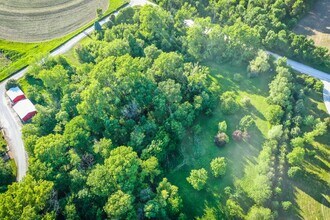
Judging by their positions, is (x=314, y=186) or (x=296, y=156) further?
(x=314, y=186)

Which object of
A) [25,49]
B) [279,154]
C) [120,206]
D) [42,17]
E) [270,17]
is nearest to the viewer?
[120,206]

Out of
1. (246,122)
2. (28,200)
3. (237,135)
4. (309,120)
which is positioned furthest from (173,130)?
(309,120)

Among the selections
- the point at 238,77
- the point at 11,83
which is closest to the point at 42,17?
the point at 11,83

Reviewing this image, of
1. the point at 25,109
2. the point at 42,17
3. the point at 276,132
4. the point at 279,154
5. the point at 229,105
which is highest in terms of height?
the point at 42,17

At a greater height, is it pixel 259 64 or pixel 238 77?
pixel 259 64

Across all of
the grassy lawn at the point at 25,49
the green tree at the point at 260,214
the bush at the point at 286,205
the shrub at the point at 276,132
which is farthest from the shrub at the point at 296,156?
the grassy lawn at the point at 25,49

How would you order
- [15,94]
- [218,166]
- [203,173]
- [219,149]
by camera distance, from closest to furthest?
[203,173]
[218,166]
[219,149]
[15,94]

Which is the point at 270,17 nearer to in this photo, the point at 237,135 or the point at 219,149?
the point at 237,135
